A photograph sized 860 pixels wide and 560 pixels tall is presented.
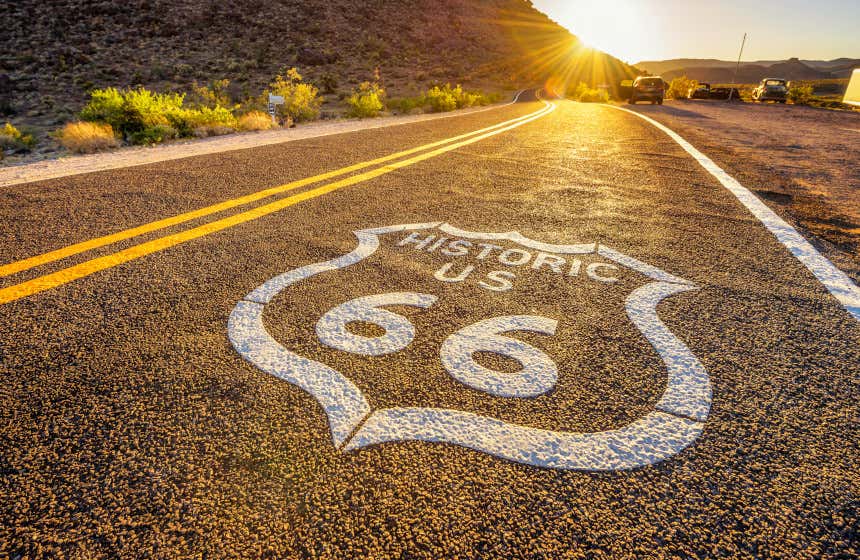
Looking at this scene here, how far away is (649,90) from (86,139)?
23.4m

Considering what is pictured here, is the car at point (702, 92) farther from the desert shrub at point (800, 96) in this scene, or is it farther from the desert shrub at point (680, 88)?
the desert shrub at point (800, 96)

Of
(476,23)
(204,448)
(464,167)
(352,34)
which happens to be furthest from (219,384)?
(476,23)

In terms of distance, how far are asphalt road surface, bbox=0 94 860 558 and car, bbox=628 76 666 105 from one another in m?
22.9

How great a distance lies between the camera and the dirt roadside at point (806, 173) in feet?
10.5

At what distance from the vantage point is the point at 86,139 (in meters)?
6.63

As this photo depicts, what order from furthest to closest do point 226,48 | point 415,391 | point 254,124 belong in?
point 226,48 < point 254,124 < point 415,391

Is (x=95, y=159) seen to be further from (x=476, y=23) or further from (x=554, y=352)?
(x=476, y=23)

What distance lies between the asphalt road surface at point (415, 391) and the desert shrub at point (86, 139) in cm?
436

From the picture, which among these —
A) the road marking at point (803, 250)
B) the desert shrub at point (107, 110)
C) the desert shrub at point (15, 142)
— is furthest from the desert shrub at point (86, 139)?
the road marking at point (803, 250)

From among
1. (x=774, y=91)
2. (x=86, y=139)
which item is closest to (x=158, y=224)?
(x=86, y=139)

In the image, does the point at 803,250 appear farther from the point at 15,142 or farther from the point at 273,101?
the point at 15,142

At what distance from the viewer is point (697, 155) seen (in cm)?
641

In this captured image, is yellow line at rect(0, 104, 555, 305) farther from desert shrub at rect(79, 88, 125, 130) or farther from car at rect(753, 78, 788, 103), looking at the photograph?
car at rect(753, 78, 788, 103)

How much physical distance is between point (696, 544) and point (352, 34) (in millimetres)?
46495
